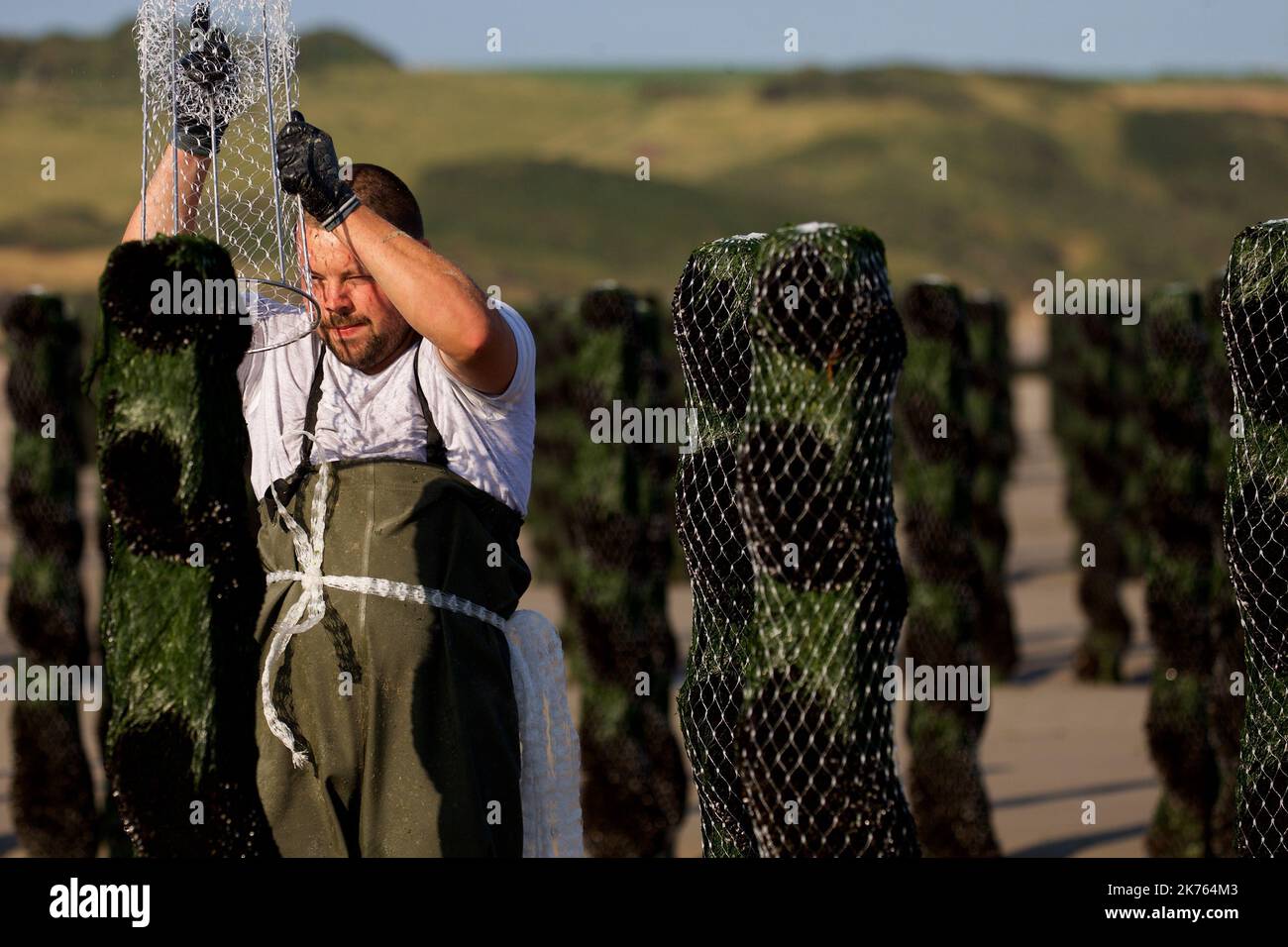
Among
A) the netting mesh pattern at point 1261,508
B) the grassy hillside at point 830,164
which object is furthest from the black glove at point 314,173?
the grassy hillside at point 830,164

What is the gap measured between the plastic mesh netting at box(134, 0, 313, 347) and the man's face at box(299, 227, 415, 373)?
0.10 m

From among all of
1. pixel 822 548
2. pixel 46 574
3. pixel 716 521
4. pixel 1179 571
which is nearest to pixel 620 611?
pixel 1179 571

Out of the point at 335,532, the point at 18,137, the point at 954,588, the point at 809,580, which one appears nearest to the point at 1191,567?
the point at 954,588

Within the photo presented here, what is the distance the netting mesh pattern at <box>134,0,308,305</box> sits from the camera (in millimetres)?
5523

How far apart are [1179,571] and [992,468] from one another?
8174 mm

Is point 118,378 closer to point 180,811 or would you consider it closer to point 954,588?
point 180,811

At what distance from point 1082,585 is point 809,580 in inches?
575

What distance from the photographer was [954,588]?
40.4 feet

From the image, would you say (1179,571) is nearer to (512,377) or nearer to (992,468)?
(512,377)

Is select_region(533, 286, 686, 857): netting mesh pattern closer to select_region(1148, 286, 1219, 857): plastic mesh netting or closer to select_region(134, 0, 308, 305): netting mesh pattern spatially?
select_region(1148, 286, 1219, 857): plastic mesh netting

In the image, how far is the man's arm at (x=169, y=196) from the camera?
18.2 ft

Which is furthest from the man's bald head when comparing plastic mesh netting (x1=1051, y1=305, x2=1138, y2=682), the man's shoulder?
A: plastic mesh netting (x1=1051, y1=305, x2=1138, y2=682)

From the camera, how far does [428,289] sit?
16.4ft

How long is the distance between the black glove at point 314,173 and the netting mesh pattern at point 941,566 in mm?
7088
